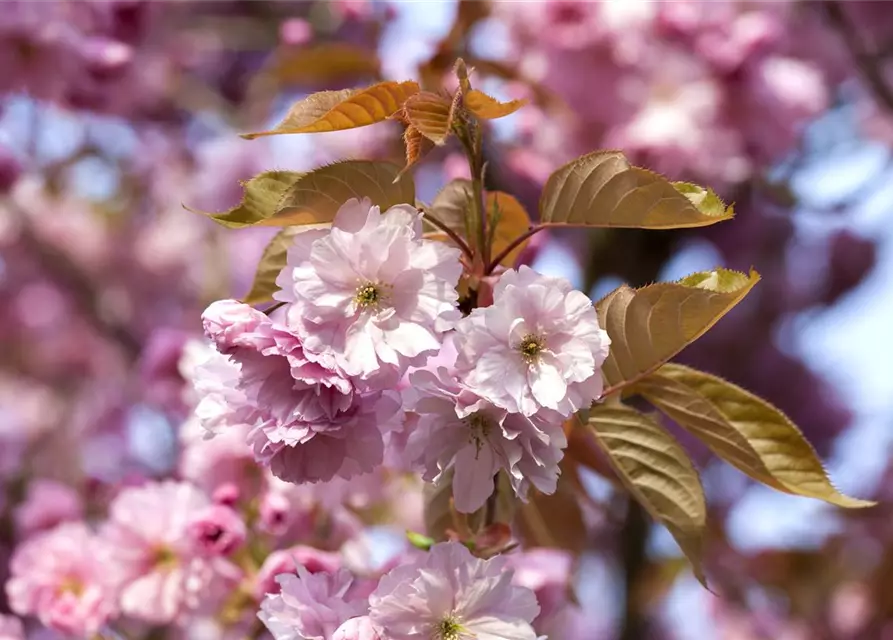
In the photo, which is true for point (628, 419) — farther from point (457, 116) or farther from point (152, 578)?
point (152, 578)

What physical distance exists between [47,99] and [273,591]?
1.14m

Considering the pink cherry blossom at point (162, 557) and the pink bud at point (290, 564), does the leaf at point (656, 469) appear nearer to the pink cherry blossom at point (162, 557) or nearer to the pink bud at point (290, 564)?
the pink bud at point (290, 564)

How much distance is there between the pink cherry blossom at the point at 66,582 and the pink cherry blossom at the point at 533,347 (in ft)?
1.74

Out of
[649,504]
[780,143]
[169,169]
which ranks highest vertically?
[649,504]

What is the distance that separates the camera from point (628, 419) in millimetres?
677

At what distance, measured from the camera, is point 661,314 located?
608mm

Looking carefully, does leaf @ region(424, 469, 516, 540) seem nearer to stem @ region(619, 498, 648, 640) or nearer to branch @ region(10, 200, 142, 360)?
stem @ region(619, 498, 648, 640)

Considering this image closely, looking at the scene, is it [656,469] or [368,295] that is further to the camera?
[656,469]

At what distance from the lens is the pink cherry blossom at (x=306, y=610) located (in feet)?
1.92

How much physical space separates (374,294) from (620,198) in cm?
18

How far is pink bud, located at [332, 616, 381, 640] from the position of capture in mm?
549

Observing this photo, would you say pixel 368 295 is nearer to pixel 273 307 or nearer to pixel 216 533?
pixel 273 307

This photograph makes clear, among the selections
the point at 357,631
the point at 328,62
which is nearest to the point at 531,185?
the point at 328,62

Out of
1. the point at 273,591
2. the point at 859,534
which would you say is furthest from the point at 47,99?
the point at 859,534
